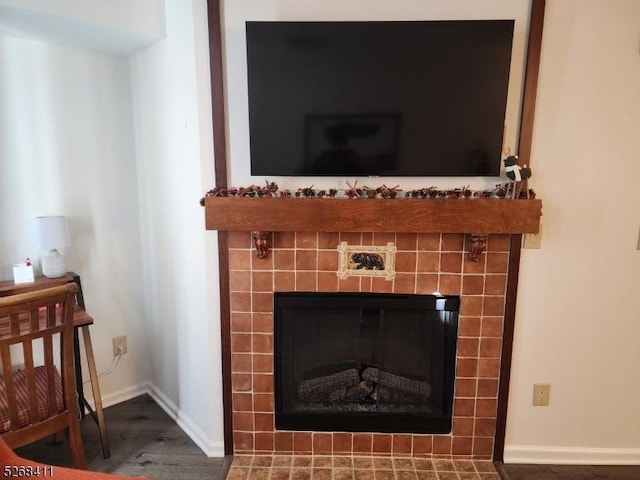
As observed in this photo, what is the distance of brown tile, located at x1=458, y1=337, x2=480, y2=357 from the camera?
1.99m

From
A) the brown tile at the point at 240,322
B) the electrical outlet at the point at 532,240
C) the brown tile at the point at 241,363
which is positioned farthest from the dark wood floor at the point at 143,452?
the electrical outlet at the point at 532,240

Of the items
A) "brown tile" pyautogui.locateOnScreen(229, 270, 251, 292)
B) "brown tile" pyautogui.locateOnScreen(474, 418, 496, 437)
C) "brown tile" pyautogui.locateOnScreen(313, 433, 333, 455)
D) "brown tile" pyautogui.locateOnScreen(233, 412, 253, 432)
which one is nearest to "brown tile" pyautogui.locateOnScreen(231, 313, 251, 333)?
"brown tile" pyautogui.locateOnScreen(229, 270, 251, 292)

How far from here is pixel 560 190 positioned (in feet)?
6.16

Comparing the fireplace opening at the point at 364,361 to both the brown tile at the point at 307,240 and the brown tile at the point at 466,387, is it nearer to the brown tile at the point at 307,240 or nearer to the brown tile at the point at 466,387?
the brown tile at the point at 466,387

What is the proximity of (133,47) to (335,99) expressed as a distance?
1.25 metres

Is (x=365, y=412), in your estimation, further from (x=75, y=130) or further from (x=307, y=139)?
(x=75, y=130)

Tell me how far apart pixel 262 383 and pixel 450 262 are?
1.09m

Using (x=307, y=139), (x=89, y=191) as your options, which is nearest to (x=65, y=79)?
(x=89, y=191)

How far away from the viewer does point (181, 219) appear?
7.07 feet

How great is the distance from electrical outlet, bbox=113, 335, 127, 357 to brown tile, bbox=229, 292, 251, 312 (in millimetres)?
1014

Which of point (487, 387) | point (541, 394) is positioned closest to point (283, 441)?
point (487, 387)

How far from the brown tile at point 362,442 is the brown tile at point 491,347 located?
2.30 feet

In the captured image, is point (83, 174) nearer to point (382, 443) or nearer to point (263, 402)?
point (263, 402)

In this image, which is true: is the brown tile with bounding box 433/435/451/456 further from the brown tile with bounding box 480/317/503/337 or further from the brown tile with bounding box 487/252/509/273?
the brown tile with bounding box 487/252/509/273
